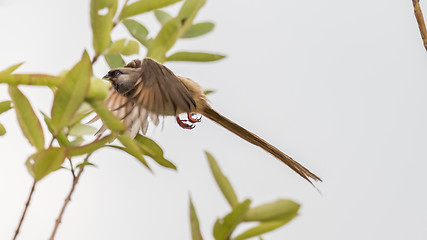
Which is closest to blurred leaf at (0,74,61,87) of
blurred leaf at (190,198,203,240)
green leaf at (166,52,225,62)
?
blurred leaf at (190,198,203,240)

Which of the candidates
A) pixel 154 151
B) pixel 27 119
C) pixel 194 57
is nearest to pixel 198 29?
pixel 194 57

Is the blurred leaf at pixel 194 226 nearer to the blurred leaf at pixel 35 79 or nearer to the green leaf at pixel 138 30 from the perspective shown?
the blurred leaf at pixel 35 79

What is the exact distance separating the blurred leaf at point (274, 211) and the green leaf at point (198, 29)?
304 millimetres

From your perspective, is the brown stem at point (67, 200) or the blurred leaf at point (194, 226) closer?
the blurred leaf at point (194, 226)

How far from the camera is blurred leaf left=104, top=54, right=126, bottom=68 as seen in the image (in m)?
0.68

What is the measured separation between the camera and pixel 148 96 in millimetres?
599

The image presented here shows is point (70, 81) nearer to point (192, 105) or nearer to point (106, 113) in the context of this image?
point (106, 113)

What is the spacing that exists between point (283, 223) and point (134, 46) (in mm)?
268

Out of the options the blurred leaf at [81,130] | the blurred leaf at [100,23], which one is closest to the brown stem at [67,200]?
the blurred leaf at [81,130]

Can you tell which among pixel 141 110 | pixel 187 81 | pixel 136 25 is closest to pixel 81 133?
pixel 141 110

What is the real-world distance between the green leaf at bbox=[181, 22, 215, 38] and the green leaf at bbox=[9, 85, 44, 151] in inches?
9.9

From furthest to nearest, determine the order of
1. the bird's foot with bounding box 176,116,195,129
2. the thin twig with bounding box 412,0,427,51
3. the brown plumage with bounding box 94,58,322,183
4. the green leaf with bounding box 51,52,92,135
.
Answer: the bird's foot with bounding box 176,116,195,129
the brown plumage with bounding box 94,58,322,183
the thin twig with bounding box 412,0,427,51
the green leaf with bounding box 51,52,92,135

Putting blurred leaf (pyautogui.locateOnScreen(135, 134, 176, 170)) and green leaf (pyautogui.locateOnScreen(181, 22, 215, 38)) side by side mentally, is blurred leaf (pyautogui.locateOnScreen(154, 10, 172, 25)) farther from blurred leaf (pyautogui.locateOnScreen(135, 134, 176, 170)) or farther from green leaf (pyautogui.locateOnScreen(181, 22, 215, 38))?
blurred leaf (pyautogui.locateOnScreen(135, 134, 176, 170))

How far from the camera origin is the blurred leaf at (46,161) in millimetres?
411
